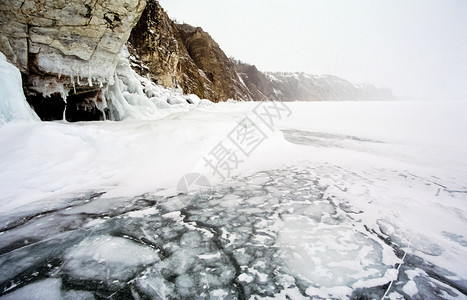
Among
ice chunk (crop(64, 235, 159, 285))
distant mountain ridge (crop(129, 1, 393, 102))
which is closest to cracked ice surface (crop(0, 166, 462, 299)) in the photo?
ice chunk (crop(64, 235, 159, 285))

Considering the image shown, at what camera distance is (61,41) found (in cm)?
466

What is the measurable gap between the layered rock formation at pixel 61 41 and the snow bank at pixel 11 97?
2.78 feet

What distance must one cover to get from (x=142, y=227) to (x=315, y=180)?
272 cm

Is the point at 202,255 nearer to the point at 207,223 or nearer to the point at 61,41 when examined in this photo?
the point at 207,223

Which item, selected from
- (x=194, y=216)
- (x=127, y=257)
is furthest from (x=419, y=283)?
(x=127, y=257)

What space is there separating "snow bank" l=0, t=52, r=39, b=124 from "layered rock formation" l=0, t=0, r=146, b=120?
2.78 feet

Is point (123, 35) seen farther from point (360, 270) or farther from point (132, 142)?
point (360, 270)

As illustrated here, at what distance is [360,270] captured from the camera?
63.8 inches

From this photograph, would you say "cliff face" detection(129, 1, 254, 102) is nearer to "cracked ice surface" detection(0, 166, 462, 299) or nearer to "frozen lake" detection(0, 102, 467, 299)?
"frozen lake" detection(0, 102, 467, 299)

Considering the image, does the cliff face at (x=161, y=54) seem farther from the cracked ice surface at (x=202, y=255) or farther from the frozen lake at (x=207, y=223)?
the cracked ice surface at (x=202, y=255)

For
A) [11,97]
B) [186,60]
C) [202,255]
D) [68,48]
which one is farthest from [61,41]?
[186,60]

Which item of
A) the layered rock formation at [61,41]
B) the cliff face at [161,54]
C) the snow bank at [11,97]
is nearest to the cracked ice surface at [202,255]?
the snow bank at [11,97]

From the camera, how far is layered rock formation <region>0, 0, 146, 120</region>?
4.20 meters

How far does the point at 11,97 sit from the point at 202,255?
430cm
